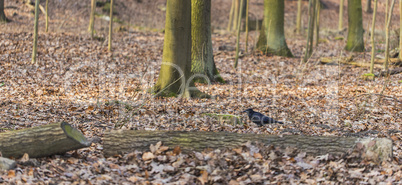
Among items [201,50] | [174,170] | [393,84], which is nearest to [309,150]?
[174,170]

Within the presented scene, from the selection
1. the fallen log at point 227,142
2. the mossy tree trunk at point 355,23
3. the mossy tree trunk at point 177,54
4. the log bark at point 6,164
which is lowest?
the log bark at point 6,164

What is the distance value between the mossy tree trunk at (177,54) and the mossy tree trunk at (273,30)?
7258mm

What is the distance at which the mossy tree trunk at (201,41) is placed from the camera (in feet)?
35.0

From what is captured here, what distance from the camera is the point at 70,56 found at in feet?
44.9

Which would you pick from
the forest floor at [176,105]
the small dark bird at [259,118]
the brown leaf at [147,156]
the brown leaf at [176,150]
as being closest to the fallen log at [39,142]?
the forest floor at [176,105]

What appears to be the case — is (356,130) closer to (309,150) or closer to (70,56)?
(309,150)

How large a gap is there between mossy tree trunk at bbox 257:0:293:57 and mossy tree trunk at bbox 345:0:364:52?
131 inches

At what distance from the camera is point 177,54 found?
8.77 meters

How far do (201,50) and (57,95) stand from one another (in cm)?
406

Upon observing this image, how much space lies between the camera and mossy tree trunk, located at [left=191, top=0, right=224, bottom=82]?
35.0 feet

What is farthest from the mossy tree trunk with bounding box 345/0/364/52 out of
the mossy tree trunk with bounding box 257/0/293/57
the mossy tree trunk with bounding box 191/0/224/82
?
the mossy tree trunk with bounding box 191/0/224/82

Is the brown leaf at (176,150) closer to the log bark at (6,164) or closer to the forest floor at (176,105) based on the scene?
the forest floor at (176,105)

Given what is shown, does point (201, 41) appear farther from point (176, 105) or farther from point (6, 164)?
point (6, 164)

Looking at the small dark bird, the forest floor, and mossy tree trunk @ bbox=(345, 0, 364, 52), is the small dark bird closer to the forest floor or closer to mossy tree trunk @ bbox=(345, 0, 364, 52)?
the forest floor
